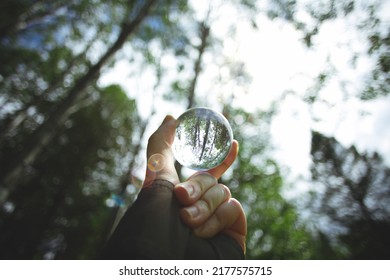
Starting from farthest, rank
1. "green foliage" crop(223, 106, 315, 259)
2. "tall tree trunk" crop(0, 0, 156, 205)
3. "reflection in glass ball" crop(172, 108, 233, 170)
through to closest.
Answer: "green foliage" crop(223, 106, 315, 259) → "tall tree trunk" crop(0, 0, 156, 205) → "reflection in glass ball" crop(172, 108, 233, 170)

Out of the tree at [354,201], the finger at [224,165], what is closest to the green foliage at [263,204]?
the tree at [354,201]

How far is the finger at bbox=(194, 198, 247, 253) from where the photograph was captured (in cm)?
138

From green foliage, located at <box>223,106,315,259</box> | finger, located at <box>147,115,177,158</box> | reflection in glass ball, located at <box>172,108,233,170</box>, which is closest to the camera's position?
finger, located at <box>147,115,177,158</box>

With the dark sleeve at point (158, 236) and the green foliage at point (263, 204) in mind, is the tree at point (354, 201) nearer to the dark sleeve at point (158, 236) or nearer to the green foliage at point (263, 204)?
the green foliage at point (263, 204)

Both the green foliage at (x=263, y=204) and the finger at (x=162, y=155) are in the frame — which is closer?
the finger at (x=162, y=155)

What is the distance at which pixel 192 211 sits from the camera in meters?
1.33

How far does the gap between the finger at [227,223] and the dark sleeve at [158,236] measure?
5 cm

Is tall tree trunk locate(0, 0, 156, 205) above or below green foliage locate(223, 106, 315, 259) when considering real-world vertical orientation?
above

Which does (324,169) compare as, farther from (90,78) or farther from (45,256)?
(45,256)

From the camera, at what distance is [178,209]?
133cm

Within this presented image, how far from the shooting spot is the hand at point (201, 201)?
1358mm

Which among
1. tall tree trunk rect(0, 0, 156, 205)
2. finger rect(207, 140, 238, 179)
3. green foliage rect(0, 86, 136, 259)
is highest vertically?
finger rect(207, 140, 238, 179)

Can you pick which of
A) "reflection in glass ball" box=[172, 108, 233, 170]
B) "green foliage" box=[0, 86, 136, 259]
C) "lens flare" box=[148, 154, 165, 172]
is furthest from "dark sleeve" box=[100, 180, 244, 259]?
"green foliage" box=[0, 86, 136, 259]

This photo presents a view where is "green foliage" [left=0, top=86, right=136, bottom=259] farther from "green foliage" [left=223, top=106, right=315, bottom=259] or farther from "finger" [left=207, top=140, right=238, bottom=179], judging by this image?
"finger" [left=207, top=140, right=238, bottom=179]
